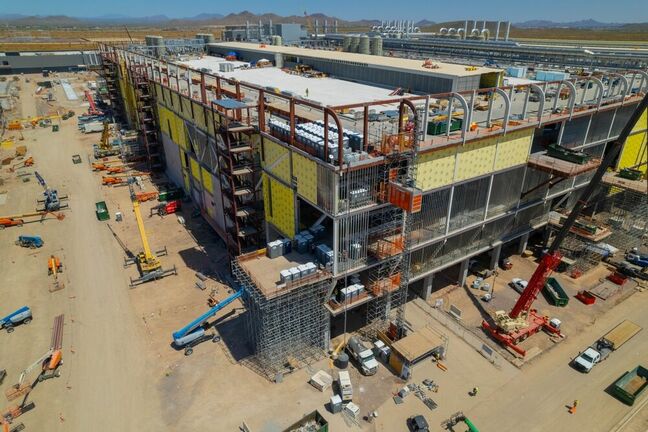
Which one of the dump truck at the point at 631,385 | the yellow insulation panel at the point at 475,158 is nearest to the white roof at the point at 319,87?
the yellow insulation panel at the point at 475,158

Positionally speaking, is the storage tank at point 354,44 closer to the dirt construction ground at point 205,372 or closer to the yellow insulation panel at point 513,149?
the yellow insulation panel at point 513,149

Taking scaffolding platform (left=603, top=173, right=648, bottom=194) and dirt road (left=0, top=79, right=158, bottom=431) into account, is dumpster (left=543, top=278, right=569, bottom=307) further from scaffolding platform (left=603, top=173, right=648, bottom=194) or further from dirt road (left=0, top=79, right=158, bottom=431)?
dirt road (left=0, top=79, right=158, bottom=431)

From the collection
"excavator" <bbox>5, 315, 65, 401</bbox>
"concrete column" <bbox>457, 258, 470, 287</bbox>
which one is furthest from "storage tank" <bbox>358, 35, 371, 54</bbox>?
"excavator" <bbox>5, 315, 65, 401</bbox>

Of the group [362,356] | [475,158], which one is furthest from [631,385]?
[475,158]

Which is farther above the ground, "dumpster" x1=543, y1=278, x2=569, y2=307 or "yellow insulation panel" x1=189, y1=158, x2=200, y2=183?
"yellow insulation panel" x1=189, y1=158, x2=200, y2=183

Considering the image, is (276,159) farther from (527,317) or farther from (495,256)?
(527,317)

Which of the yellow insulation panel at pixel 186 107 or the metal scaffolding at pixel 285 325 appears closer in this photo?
the metal scaffolding at pixel 285 325
